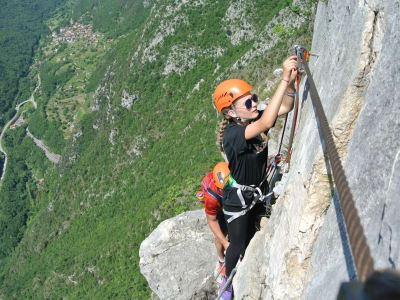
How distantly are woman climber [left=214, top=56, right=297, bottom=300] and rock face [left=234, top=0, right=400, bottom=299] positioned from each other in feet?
1.60

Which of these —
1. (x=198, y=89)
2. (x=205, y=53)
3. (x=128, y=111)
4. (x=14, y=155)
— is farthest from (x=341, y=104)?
(x=14, y=155)

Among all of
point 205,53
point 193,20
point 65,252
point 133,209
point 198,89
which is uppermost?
point 193,20

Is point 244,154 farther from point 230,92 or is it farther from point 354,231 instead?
point 354,231

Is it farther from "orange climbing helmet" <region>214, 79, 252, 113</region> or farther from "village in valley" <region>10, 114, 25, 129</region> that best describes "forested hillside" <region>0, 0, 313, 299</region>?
"village in valley" <region>10, 114, 25, 129</region>

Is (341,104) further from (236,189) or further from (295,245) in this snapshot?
(236,189)

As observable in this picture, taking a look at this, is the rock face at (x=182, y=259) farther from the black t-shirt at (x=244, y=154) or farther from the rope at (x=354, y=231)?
the rope at (x=354, y=231)

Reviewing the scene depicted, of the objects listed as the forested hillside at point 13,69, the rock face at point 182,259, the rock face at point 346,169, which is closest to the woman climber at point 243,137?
the rock face at point 346,169

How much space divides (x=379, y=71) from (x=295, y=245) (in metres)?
1.97

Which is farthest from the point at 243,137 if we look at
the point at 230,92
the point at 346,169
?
the point at 346,169

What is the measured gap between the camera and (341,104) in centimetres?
284

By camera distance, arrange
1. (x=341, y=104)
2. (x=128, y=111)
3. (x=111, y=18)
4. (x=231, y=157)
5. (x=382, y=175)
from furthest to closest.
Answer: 1. (x=111, y=18)
2. (x=128, y=111)
3. (x=231, y=157)
4. (x=341, y=104)
5. (x=382, y=175)

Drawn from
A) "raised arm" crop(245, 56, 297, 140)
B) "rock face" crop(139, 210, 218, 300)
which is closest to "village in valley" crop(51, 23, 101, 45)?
"rock face" crop(139, 210, 218, 300)

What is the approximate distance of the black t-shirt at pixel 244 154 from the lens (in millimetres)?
3723

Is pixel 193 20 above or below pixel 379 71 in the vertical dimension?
above
